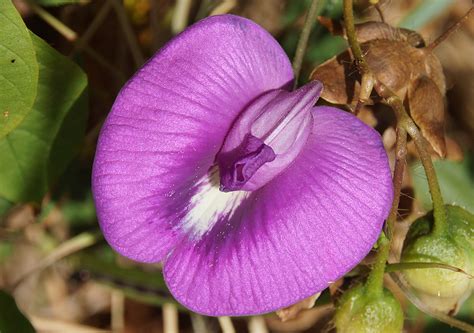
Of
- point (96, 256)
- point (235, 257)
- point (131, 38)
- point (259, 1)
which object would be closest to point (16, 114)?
point (235, 257)

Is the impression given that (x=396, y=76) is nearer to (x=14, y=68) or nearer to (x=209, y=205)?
(x=209, y=205)

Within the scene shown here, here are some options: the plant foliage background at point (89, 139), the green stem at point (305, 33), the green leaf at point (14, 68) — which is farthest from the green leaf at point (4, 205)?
the green stem at point (305, 33)

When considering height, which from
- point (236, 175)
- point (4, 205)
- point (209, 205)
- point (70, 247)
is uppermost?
point (236, 175)

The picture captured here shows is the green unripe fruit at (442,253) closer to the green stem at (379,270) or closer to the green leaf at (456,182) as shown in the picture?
the green stem at (379,270)

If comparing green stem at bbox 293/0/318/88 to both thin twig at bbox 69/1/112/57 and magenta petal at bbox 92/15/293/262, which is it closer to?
magenta petal at bbox 92/15/293/262

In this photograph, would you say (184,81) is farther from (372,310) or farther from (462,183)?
Result: (462,183)

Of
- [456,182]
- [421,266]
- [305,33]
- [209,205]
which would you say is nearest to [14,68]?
[209,205]
